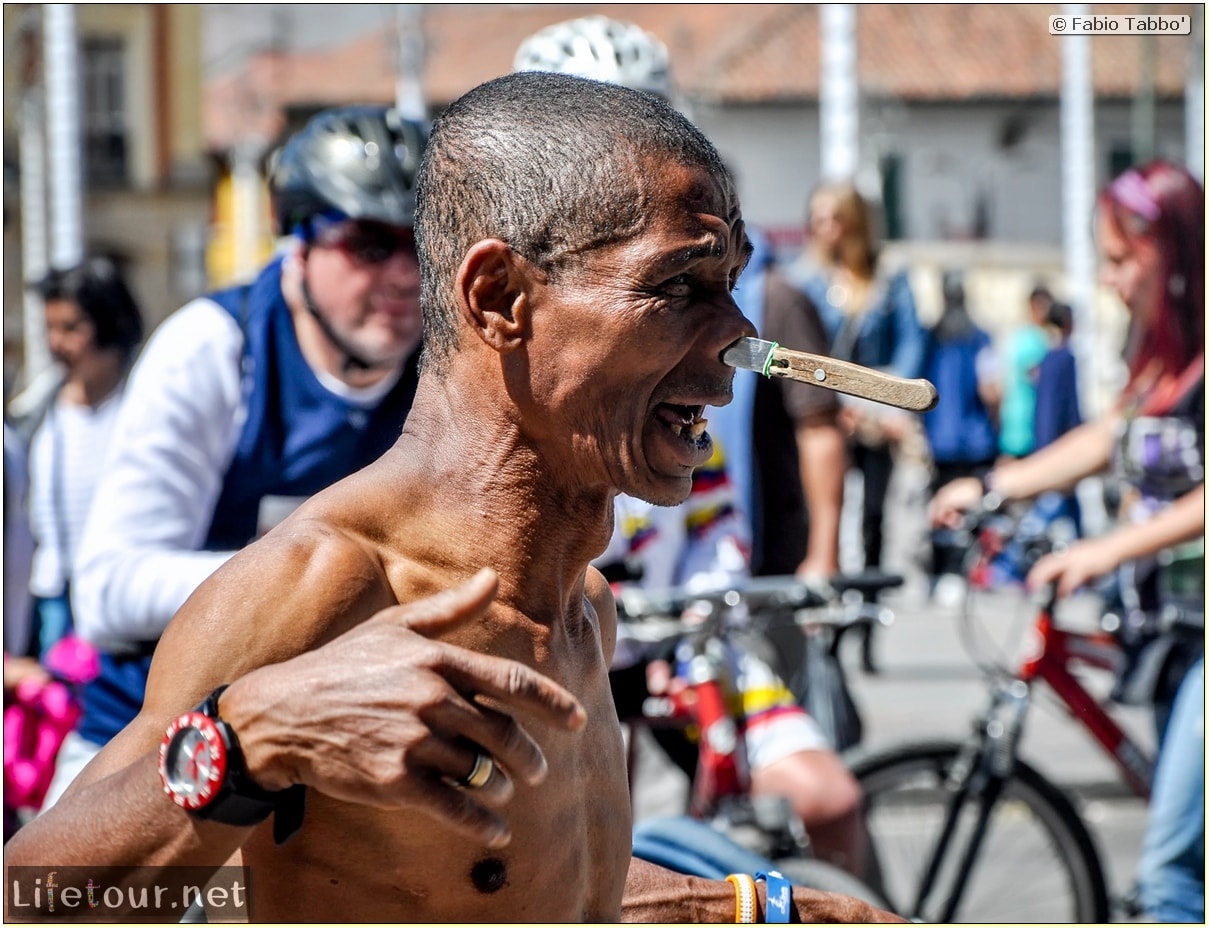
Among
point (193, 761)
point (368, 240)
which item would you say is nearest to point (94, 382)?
point (368, 240)

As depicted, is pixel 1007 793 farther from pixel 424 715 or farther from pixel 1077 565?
pixel 424 715

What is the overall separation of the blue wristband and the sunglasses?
5.55ft

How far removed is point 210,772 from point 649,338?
2.04 feet

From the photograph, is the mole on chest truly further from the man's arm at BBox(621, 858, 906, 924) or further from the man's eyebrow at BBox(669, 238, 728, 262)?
the man's eyebrow at BBox(669, 238, 728, 262)

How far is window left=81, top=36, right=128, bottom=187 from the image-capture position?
3959 cm

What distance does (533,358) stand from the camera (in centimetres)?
180

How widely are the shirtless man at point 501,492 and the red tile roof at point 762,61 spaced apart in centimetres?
3633

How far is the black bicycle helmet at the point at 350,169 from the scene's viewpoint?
3510 mm

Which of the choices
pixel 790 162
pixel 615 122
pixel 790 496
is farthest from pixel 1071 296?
pixel 790 162

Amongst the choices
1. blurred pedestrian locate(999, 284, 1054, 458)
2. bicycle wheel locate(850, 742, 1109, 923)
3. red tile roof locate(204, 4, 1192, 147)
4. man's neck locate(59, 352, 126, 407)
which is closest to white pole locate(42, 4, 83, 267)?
man's neck locate(59, 352, 126, 407)

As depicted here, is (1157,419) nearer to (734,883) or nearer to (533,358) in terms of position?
(734,883)

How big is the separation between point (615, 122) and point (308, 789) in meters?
0.75

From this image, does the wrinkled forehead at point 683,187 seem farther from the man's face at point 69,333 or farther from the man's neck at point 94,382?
the man's face at point 69,333

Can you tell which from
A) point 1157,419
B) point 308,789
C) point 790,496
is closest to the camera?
point 308,789
